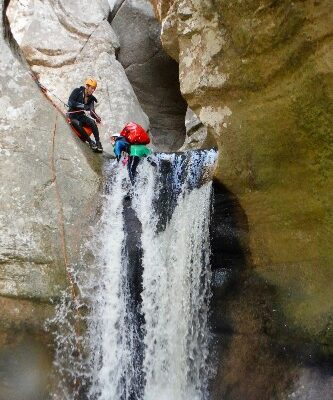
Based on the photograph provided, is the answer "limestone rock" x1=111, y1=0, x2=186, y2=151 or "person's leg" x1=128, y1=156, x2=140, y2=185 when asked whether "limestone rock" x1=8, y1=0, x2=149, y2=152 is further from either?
"person's leg" x1=128, y1=156, x2=140, y2=185

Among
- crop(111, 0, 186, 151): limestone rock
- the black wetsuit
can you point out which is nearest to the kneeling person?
the black wetsuit

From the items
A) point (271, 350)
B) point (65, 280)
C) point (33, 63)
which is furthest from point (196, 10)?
point (33, 63)

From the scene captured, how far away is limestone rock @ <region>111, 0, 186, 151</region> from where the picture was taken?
47.6 feet

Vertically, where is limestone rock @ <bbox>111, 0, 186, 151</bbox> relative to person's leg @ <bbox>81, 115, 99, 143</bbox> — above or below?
below

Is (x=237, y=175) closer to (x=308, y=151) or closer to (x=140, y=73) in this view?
(x=308, y=151)

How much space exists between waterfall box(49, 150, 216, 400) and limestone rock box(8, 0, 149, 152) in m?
5.30

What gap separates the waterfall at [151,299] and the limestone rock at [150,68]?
7.94 meters

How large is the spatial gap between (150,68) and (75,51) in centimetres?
270

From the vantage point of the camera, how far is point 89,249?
629 centimetres

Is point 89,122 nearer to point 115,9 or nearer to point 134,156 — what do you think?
point 134,156

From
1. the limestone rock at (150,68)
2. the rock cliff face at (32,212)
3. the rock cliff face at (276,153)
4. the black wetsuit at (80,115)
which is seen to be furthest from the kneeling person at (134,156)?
the limestone rock at (150,68)

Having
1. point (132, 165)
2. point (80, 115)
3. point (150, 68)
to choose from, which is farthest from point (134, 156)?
point (150, 68)

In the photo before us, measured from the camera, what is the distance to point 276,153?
17.5 feet

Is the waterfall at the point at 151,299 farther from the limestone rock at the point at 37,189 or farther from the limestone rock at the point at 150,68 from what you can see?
the limestone rock at the point at 150,68
